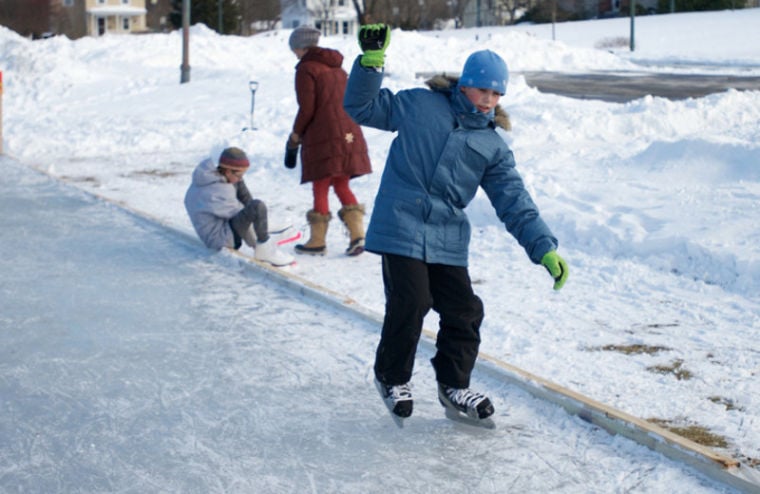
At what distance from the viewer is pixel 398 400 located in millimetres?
4023

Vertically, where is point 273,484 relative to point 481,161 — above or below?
below

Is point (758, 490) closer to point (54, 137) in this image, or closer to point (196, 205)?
point (196, 205)

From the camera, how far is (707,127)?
11352 mm

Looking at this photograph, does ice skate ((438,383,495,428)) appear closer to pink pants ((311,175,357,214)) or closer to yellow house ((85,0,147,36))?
pink pants ((311,175,357,214))

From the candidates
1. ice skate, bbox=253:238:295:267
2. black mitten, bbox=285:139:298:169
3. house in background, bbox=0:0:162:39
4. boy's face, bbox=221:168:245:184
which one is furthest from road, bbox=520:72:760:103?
house in background, bbox=0:0:162:39

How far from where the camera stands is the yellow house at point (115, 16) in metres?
75.9

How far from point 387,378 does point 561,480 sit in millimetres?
806

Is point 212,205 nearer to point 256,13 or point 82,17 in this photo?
point 256,13

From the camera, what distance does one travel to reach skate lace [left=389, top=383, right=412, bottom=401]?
4.03 meters

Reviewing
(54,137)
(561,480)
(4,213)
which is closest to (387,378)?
(561,480)

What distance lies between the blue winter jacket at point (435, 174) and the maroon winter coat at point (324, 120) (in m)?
3.18

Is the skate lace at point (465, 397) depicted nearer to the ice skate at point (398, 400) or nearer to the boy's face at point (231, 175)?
the ice skate at point (398, 400)

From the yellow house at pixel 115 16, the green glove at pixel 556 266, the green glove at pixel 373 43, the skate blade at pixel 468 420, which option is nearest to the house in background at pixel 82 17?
the yellow house at pixel 115 16

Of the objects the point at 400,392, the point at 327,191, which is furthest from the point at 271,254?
the point at 400,392
